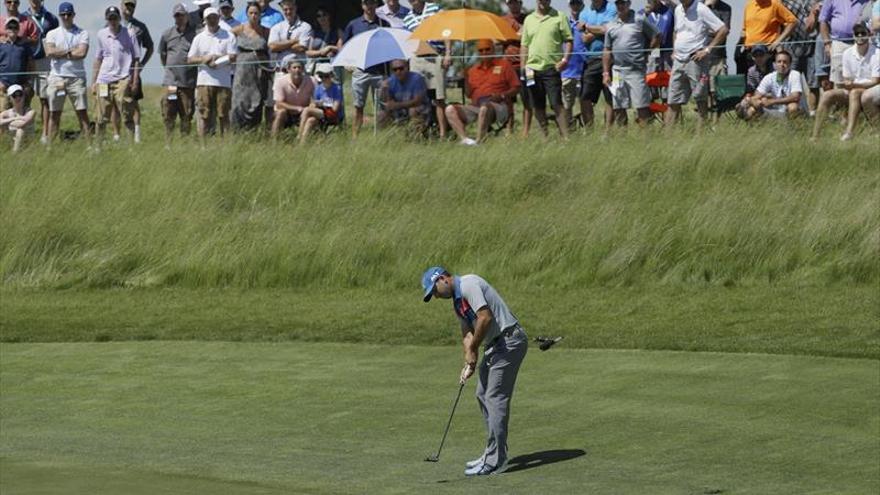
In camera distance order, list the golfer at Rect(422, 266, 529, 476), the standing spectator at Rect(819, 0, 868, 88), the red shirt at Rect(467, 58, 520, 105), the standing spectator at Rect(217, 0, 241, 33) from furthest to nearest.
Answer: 1. the standing spectator at Rect(217, 0, 241, 33)
2. the red shirt at Rect(467, 58, 520, 105)
3. the standing spectator at Rect(819, 0, 868, 88)
4. the golfer at Rect(422, 266, 529, 476)

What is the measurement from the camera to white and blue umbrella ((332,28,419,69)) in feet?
81.1

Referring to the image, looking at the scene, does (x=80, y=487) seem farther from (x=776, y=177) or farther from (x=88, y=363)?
(x=776, y=177)

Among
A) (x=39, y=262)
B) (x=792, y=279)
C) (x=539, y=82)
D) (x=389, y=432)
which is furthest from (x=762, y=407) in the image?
(x=39, y=262)

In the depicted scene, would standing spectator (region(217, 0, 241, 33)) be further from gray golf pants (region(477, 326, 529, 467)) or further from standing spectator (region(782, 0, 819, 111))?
gray golf pants (region(477, 326, 529, 467))

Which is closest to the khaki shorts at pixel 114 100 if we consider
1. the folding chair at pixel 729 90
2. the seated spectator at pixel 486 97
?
the seated spectator at pixel 486 97

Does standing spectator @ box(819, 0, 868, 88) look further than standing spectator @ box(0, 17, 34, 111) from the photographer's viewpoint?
No

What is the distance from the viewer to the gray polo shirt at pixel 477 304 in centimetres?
1262

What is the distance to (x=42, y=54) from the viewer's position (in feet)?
88.6

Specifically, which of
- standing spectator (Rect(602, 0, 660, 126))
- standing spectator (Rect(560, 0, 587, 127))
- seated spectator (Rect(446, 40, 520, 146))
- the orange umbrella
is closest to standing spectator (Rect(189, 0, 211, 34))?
the orange umbrella

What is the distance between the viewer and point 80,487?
12.2 metres

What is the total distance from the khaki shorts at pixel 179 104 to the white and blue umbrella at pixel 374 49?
2.55m

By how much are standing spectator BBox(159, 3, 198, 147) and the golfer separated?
46.0 ft

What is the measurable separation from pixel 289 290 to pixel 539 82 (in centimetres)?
488

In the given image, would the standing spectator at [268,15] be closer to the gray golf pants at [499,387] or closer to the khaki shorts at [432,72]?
the khaki shorts at [432,72]
